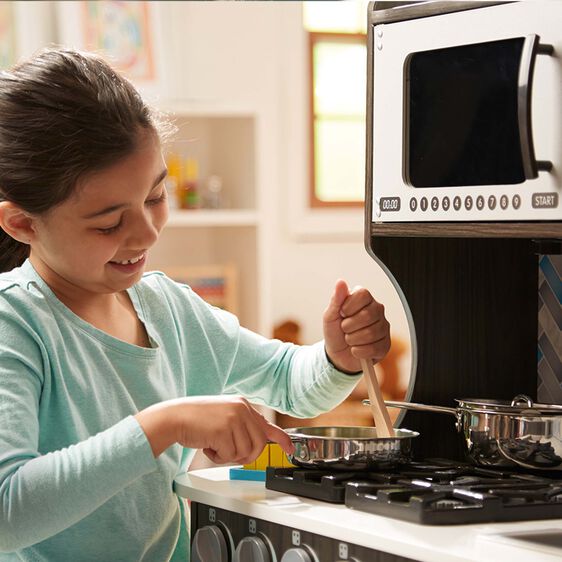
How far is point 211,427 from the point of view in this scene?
3.87ft

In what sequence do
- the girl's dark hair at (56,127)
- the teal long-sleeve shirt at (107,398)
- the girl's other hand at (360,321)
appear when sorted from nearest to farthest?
1. the teal long-sleeve shirt at (107,398)
2. the girl's dark hair at (56,127)
3. the girl's other hand at (360,321)

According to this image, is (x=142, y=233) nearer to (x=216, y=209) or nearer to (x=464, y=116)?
(x=464, y=116)

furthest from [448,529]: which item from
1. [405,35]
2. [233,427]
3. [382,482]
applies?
[405,35]

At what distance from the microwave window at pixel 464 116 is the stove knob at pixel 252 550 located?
44 cm

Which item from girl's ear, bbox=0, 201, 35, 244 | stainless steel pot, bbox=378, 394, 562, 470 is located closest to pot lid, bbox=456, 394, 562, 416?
stainless steel pot, bbox=378, 394, 562, 470

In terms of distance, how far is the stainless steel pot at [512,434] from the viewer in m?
1.17

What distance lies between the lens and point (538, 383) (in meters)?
1.43

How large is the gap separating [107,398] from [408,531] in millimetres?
461

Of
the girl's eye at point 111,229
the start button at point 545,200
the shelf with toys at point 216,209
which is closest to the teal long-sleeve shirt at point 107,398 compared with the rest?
the girl's eye at point 111,229

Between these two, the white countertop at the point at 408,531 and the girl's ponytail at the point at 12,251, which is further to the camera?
the girl's ponytail at the point at 12,251

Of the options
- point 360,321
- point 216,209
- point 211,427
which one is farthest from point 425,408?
point 216,209

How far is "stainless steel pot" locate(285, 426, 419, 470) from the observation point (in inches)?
47.8

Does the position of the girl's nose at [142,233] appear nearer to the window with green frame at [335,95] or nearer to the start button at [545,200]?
the start button at [545,200]

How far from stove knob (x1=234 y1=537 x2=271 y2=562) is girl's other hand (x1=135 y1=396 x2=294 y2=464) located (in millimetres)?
91
